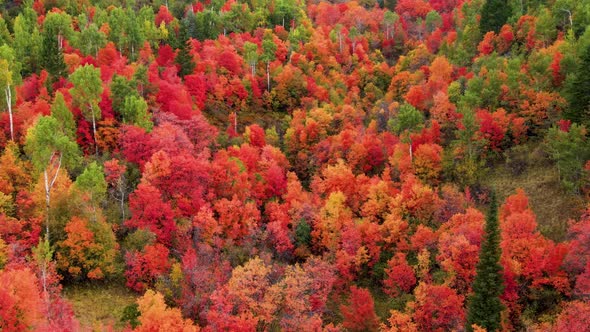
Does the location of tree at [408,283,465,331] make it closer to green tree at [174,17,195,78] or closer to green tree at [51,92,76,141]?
green tree at [51,92,76,141]

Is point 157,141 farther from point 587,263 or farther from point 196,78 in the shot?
point 587,263

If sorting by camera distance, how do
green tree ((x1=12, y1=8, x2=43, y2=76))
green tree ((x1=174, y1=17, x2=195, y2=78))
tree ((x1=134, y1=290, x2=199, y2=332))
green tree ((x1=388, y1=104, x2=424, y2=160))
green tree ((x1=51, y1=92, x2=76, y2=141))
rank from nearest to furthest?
1. tree ((x1=134, y1=290, x2=199, y2=332))
2. green tree ((x1=51, y1=92, x2=76, y2=141))
3. green tree ((x1=388, y1=104, x2=424, y2=160))
4. green tree ((x1=12, y1=8, x2=43, y2=76))
5. green tree ((x1=174, y1=17, x2=195, y2=78))

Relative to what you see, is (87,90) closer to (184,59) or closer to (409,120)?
(184,59)

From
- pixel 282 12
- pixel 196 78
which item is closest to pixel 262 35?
pixel 282 12

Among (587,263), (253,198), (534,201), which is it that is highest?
(587,263)

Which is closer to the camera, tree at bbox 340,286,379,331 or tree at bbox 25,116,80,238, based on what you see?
tree at bbox 340,286,379,331

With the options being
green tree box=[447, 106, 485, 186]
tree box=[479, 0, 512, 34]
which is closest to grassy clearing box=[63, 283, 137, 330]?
green tree box=[447, 106, 485, 186]

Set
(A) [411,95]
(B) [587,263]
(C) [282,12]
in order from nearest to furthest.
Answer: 1. (B) [587,263]
2. (A) [411,95]
3. (C) [282,12]
